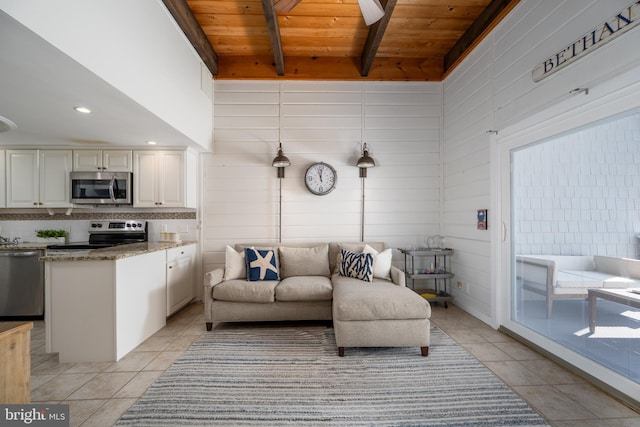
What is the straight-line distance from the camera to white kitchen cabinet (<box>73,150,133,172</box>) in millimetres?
3662

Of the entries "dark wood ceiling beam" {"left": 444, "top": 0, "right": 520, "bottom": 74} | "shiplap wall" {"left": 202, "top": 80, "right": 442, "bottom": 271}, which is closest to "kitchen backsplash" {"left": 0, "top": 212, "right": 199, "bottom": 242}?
"shiplap wall" {"left": 202, "top": 80, "right": 442, "bottom": 271}

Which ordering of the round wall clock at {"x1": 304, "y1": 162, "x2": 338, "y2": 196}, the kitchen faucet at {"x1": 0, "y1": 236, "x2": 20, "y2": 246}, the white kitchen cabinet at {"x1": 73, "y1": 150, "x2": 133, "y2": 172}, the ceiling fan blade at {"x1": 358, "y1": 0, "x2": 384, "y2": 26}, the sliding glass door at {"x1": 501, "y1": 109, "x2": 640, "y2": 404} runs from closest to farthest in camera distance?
1. the sliding glass door at {"x1": 501, "y1": 109, "x2": 640, "y2": 404}
2. the ceiling fan blade at {"x1": 358, "y1": 0, "x2": 384, "y2": 26}
3. the kitchen faucet at {"x1": 0, "y1": 236, "x2": 20, "y2": 246}
4. the white kitchen cabinet at {"x1": 73, "y1": 150, "x2": 133, "y2": 172}
5. the round wall clock at {"x1": 304, "y1": 162, "x2": 338, "y2": 196}

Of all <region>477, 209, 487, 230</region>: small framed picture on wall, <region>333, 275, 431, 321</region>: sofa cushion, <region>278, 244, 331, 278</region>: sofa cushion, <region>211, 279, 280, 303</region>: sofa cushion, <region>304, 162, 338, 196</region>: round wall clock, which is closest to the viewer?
<region>333, 275, 431, 321</region>: sofa cushion

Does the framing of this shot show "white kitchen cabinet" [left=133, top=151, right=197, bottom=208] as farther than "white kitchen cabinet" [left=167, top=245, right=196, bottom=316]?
Yes

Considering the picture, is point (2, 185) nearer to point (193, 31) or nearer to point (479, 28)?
point (193, 31)

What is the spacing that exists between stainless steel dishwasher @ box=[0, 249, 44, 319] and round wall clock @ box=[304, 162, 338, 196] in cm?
337

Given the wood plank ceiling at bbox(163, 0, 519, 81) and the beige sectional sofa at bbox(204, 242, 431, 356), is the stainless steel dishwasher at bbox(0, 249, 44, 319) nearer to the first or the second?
the beige sectional sofa at bbox(204, 242, 431, 356)

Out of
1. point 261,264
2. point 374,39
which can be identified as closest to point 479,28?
point 374,39

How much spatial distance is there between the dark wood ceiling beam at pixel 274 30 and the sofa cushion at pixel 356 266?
2.55 m

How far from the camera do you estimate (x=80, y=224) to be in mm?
3867

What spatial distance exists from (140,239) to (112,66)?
8.39ft

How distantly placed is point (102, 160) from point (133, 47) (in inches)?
84.3

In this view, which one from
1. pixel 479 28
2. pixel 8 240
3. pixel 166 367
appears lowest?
pixel 166 367

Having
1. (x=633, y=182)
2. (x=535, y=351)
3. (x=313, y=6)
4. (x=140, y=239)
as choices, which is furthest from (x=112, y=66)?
(x=535, y=351)
